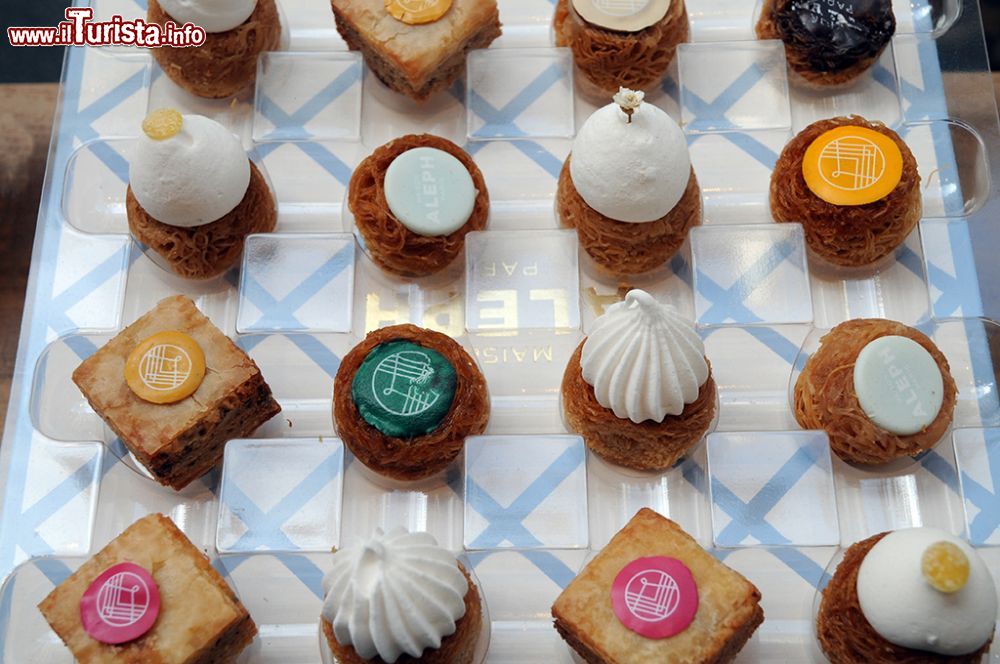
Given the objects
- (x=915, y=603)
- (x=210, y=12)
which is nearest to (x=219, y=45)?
(x=210, y=12)

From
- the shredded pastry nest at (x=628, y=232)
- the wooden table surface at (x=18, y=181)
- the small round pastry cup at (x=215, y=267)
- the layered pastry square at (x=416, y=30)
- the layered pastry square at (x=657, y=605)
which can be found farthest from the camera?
the wooden table surface at (x=18, y=181)

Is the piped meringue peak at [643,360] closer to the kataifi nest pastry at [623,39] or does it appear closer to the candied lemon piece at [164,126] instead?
the kataifi nest pastry at [623,39]

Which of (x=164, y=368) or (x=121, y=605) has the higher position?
(x=164, y=368)

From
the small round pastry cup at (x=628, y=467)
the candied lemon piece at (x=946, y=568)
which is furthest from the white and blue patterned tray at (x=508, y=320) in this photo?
the candied lemon piece at (x=946, y=568)

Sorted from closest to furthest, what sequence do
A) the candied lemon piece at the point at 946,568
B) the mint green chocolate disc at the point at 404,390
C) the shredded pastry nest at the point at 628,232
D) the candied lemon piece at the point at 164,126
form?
the candied lemon piece at the point at 946,568 < the mint green chocolate disc at the point at 404,390 < the candied lemon piece at the point at 164,126 < the shredded pastry nest at the point at 628,232

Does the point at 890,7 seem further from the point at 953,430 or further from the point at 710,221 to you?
the point at 953,430

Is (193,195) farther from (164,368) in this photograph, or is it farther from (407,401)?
(407,401)
